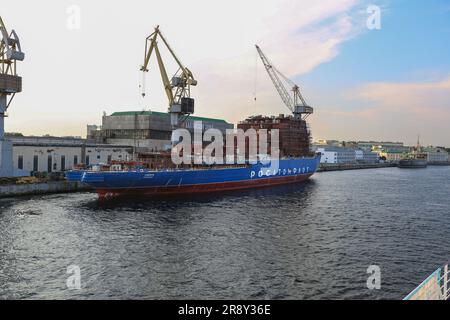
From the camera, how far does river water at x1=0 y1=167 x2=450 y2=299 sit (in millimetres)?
21203

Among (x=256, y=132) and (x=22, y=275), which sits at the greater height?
(x=256, y=132)

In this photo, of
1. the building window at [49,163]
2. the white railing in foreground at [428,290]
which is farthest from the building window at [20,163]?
the white railing in foreground at [428,290]

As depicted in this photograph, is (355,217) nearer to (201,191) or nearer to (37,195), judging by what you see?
(201,191)

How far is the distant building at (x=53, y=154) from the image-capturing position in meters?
63.4

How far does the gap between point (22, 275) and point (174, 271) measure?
9420 millimetres

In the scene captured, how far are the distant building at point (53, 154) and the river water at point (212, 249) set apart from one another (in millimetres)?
16506

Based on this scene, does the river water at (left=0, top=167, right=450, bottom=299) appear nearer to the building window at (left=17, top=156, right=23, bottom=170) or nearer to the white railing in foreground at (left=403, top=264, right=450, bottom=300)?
the white railing in foreground at (left=403, top=264, right=450, bottom=300)

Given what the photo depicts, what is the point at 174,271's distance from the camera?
2377 cm

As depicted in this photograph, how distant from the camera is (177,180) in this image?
59969mm

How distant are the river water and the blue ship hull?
4520 mm

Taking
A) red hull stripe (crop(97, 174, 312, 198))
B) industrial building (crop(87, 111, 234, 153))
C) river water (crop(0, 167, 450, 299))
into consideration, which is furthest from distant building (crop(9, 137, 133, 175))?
industrial building (crop(87, 111, 234, 153))

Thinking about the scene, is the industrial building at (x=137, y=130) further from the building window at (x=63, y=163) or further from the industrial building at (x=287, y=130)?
the building window at (x=63, y=163)

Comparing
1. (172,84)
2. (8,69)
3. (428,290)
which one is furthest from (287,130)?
(428,290)
